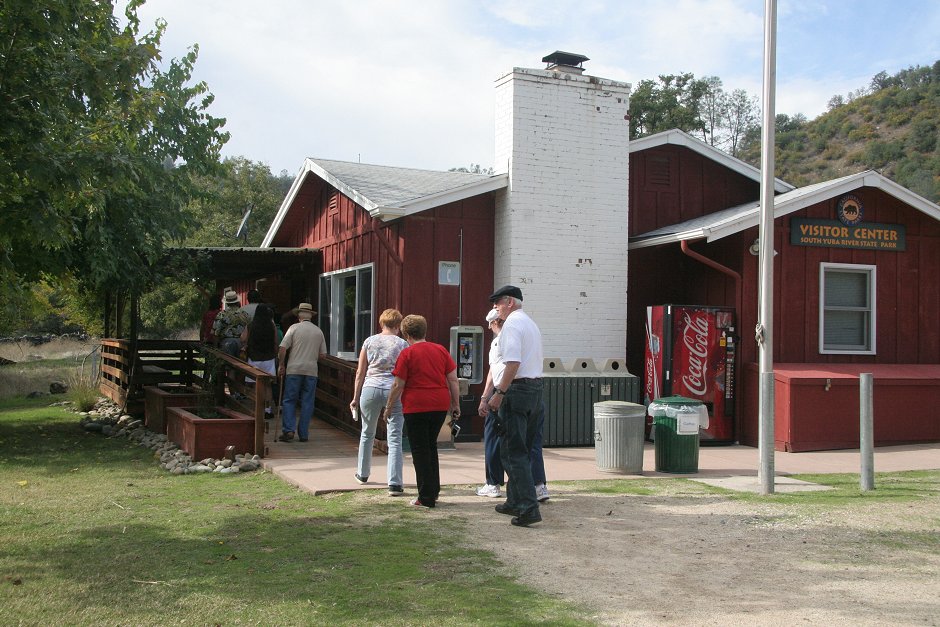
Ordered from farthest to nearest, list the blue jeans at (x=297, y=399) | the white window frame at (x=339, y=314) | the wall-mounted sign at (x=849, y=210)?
1. the white window frame at (x=339, y=314)
2. the wall-mounted sign at (x=849, y=210)
3. the blue jeans at (x=297, y=399)

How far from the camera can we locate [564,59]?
13.1m

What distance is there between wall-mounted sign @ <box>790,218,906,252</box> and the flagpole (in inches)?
173

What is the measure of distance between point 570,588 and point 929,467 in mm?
7047

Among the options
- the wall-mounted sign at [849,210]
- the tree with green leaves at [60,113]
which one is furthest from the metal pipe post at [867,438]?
the tree with green leaves at [60,113]

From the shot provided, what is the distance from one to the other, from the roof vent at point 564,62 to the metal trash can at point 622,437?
18.5ft

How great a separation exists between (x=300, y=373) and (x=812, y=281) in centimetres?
745

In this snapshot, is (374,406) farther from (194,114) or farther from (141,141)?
(194,114)

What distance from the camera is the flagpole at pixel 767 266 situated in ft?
28.0

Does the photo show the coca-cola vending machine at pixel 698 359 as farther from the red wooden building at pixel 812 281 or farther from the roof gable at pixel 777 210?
the roof gable at pixel 777 210

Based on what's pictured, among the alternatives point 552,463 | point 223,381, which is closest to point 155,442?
point 223,381

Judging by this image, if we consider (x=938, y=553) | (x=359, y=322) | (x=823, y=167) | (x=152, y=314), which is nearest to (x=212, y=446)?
(x=359, y=322)

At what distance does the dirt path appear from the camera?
5082mm

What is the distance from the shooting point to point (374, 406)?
8422 mm

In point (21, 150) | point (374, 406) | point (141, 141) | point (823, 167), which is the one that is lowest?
point (374, 406)
